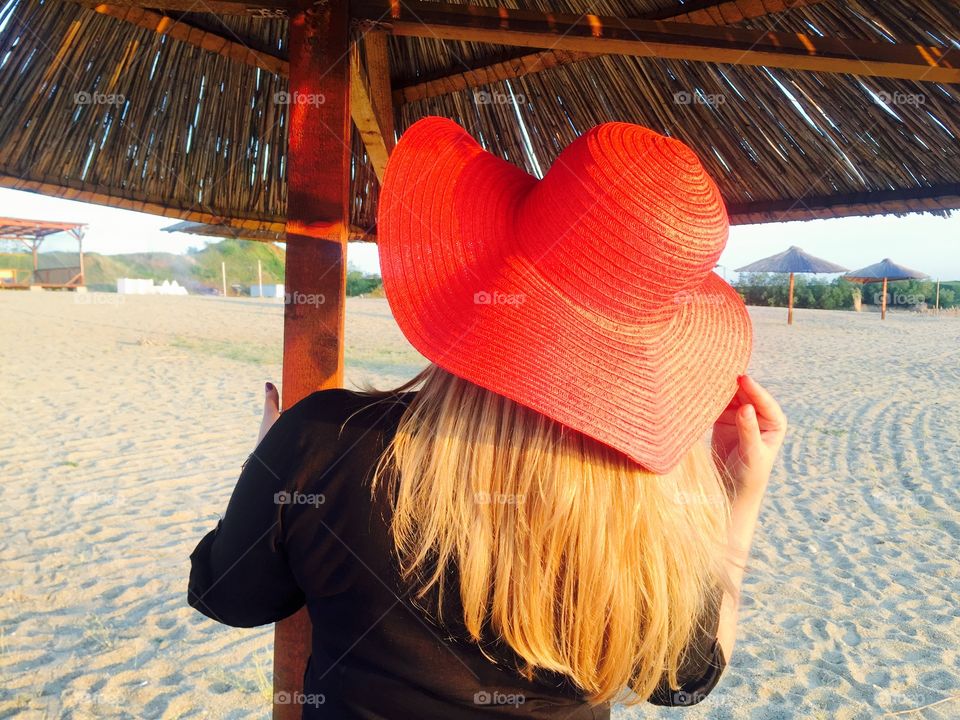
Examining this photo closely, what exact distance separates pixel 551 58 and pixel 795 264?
2299 cm

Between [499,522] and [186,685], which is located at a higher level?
[499,522]

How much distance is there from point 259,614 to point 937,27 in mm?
2108

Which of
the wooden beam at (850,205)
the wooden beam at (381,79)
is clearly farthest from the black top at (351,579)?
the wooden beam at (850,205)

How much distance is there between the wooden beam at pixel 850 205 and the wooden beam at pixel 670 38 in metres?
0.75

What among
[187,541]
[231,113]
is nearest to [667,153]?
[231,113]

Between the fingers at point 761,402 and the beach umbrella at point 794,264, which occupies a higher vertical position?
the beach umbrella at point 794,264

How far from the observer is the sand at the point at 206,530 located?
2.76m

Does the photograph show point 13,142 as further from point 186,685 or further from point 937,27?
point 937,27

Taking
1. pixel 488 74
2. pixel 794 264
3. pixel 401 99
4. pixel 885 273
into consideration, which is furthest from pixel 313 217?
pixel 885 273

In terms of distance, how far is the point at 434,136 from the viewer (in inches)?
34.6

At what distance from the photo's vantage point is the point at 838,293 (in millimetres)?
30281

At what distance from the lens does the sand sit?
2.76 metres

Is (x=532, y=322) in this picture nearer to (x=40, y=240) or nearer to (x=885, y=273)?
(x=885, y=273)

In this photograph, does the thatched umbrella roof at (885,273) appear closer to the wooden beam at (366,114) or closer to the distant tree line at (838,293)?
the distant tree line at (838,293)
